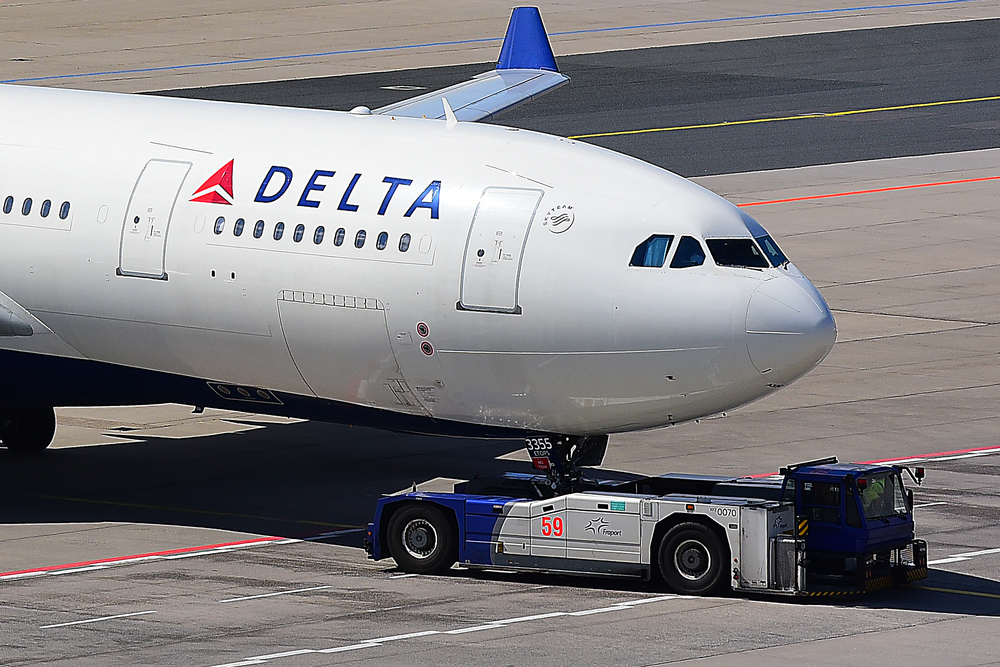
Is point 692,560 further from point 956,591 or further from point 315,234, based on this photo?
point 315,234

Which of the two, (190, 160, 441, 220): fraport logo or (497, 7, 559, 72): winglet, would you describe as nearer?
(190, 160, 441, 220): fraport logo

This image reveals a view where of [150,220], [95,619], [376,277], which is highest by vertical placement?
[150,220]

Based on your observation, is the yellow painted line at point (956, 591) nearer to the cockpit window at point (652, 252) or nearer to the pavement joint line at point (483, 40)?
the cockpit window at point (652, 252)

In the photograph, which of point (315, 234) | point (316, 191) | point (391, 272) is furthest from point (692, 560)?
point (316, 191)

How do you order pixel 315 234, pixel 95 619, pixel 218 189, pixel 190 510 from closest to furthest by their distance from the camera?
pixel 95 619 < pixel 315 234 < pixel 218 189 < pixel 190 510

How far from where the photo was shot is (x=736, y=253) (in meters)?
27.0

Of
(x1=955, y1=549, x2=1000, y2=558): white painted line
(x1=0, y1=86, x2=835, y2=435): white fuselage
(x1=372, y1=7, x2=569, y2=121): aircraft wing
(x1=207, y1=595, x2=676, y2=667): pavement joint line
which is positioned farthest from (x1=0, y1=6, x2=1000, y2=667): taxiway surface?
(x1=372, y1=7, x2=569, y2=121): aircraft wing

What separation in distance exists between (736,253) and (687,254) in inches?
26.4

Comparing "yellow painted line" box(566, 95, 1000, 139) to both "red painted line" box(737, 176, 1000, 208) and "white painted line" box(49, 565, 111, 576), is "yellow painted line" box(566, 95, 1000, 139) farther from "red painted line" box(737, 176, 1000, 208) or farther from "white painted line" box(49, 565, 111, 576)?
"white painted line" box(49, 565, 111, 576)

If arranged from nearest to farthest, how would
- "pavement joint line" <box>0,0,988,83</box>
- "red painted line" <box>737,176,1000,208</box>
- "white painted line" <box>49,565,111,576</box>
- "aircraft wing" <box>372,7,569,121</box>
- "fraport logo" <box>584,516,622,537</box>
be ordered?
1. "fraport logo" <box>584,516,622,537</box>
2. "white painted line" <box>49,565,111,576</box>
3. "aircraft wing" <box>372,7,569,121</box>
4. "red painted line" <box>737,176,1000,208</box>
5. "pavement joint line" <box>0,0,988,83</box>

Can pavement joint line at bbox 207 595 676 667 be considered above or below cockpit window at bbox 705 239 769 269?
below

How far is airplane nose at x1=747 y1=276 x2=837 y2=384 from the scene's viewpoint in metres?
26.2

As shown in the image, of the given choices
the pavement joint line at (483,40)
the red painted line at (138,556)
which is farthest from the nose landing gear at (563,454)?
the pavement joint line at (483,40)

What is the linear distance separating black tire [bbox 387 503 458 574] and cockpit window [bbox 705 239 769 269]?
515cm
